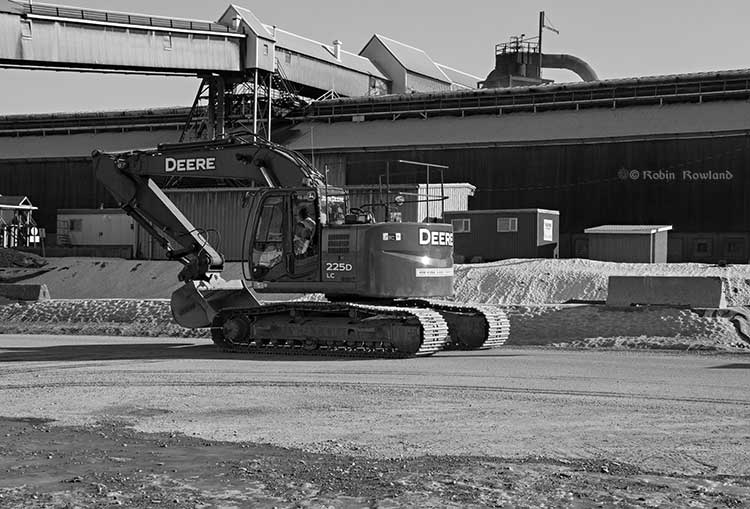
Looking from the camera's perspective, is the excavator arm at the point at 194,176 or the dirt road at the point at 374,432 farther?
the excavator arm at the point at 194,176

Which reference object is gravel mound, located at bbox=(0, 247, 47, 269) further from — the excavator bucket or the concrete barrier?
the concrete barrier

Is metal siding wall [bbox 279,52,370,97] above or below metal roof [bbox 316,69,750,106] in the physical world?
above

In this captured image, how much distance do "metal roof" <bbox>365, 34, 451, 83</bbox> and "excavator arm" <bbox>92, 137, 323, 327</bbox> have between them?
160 feet

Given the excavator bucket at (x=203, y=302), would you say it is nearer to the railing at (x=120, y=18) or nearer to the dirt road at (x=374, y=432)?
the dirt road at (x=374, y=432)

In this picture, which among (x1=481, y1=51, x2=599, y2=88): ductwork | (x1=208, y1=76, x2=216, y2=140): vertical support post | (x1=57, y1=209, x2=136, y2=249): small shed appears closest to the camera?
(x1=57, y1=209, x2=136, y2=249): small shed

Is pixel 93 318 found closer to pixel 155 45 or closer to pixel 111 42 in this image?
pixel 111 42

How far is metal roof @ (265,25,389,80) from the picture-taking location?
56.4 m

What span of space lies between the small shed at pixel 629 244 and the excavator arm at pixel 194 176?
2274 cm

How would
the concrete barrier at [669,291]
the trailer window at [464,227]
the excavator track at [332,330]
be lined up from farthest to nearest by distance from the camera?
1. the trailer window at [464,227]
2. the concrete barrier at [669,291]
3. the excavator track at [332,330]

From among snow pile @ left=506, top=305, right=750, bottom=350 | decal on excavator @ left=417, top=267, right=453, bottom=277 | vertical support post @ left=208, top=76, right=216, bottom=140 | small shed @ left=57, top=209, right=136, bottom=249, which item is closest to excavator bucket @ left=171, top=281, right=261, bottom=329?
decal on excavator @ left=417, top=267, right=453, bottom=277

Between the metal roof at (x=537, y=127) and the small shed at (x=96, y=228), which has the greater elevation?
the metal roof at (x=537, y=127)

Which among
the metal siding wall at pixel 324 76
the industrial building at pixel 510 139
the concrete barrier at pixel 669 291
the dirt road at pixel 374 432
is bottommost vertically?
the dirt road at pixel 374 432

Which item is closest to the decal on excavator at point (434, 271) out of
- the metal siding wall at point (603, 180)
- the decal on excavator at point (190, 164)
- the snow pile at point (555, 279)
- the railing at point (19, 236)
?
the decal on excavator at point (190, 164)

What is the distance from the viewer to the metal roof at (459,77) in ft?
251
